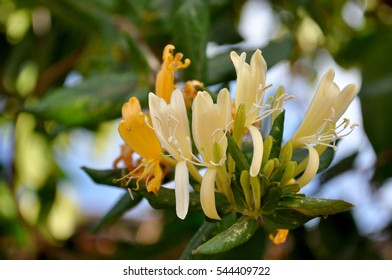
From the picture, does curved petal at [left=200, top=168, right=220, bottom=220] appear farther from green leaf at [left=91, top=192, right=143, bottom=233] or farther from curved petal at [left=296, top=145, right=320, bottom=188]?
green leaf at [left=91, top=192, right=143, bottom=233]

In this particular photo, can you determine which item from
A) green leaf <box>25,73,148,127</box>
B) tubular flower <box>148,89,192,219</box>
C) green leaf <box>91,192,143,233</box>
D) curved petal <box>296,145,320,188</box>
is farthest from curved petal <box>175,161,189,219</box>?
green leaf <box>25,73,148,127</box>

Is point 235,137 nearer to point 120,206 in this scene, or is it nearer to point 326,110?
point 326,110


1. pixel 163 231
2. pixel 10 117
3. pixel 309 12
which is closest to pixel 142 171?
pixel 309 12

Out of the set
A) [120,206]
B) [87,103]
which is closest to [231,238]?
[120,206]
